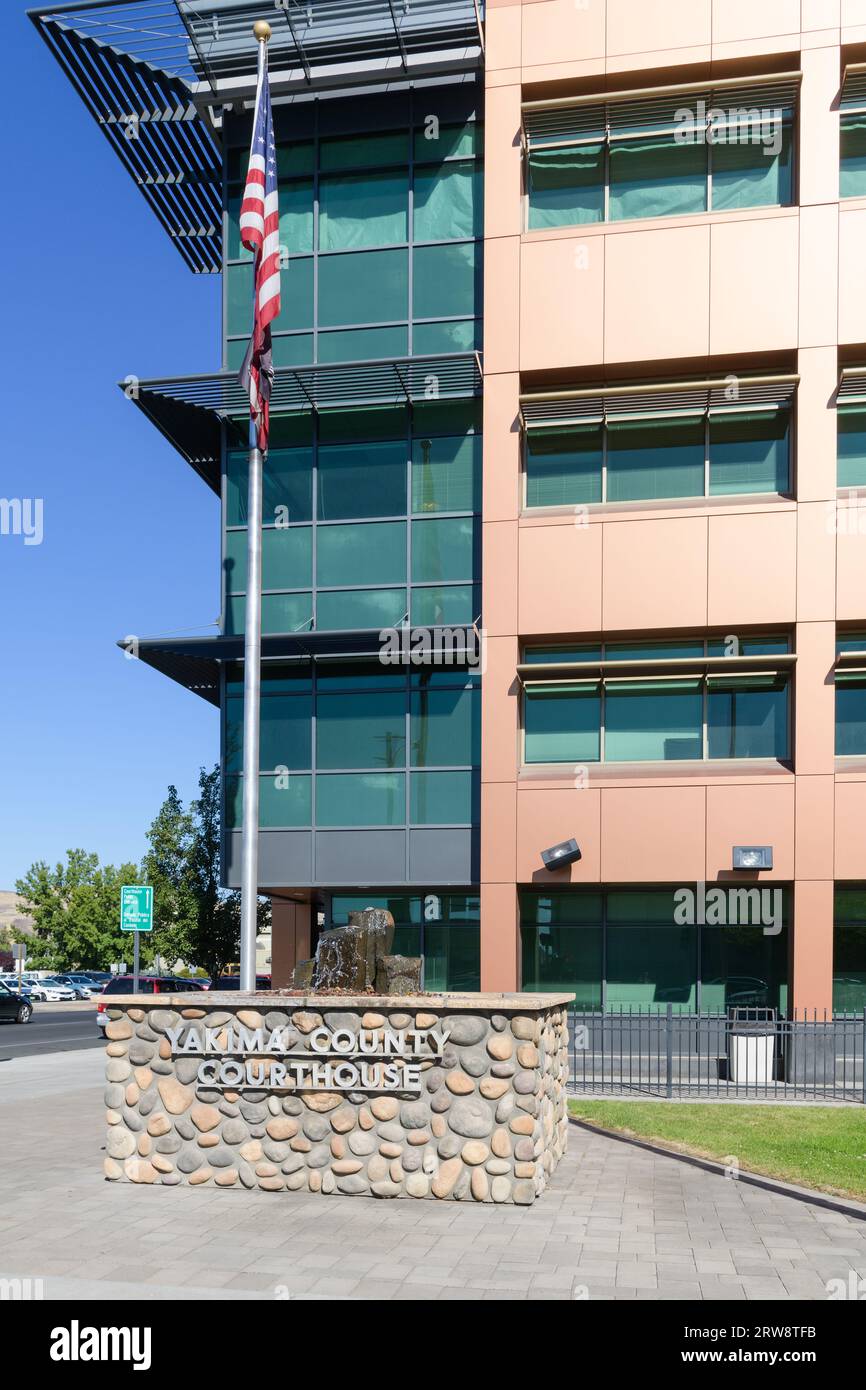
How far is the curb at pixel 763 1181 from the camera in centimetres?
1011

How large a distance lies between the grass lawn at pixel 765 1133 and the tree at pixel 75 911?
61496mm

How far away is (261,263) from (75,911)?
6619 cm

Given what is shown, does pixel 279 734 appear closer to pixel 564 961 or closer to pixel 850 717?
pixel 564 961

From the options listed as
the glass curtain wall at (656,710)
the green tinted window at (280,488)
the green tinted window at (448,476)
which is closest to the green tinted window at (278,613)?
the green tinted window at (280,488)

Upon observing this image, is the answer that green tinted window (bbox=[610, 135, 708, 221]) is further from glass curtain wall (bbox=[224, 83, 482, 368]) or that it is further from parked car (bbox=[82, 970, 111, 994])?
parked car (bbox=[82, 970, 111, 994])

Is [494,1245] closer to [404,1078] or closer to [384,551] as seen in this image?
[404,1078]

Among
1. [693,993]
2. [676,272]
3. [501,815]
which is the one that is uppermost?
[676,272]

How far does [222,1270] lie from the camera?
7.97m

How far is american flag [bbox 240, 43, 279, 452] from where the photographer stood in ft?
50.1

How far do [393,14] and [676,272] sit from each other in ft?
23.4

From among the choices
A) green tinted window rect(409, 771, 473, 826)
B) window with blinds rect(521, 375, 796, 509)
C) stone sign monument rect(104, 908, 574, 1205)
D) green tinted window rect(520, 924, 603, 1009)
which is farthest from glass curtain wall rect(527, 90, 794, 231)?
stone sign monument rect(104, 908, 574, 1205)

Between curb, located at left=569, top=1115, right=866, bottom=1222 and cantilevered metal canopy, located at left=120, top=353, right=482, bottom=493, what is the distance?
14.0 metres

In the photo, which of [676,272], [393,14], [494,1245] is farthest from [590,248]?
[494,1245]
